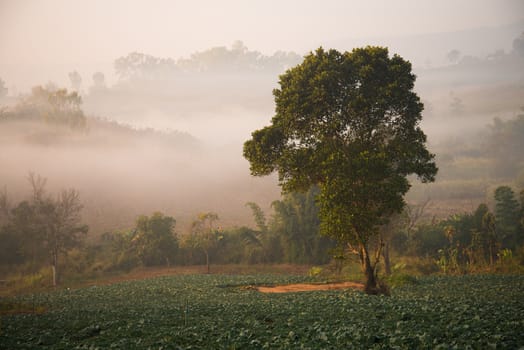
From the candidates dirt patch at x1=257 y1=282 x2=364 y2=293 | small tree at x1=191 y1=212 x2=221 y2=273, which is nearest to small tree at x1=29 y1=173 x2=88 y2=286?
small tree at x1=191 y1=212 x2=221 y2=273

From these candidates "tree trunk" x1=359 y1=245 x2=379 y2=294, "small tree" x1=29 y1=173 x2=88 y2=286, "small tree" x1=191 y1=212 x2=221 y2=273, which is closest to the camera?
"tree trunk" x1=359 y1=245 x2=379 y2=294

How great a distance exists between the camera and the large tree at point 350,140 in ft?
86.3

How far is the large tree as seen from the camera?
26.3m

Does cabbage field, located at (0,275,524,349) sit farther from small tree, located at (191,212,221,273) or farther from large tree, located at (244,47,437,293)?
small tree, located at (191,212,221,273)

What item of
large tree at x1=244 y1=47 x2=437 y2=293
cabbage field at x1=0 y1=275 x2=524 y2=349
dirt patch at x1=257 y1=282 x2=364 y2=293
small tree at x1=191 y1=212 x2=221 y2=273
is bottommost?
dirt patch at x1=257 y1=282 x2=364 y2=293

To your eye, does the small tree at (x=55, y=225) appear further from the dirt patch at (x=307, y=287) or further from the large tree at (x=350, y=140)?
the large tree at (x=350, y=140)

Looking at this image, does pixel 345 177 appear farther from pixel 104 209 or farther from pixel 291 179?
pixel 104 209

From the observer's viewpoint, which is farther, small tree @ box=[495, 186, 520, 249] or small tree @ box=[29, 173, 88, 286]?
small tree @ box=[29, 173, 88, 286]

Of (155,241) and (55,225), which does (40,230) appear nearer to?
(55,225)

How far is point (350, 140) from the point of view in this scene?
29.5 m

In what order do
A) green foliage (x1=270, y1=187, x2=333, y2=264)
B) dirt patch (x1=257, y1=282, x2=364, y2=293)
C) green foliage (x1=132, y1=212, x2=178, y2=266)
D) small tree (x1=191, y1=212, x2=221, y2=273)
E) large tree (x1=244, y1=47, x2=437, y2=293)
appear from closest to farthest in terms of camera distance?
large tree (x1=244, y1=47, x2=437, y2=293) → dirt patch (x1=257, y1=282, x2=364, y2=293) → small tree (x1=191, y1=212, x2=221, y2=273) → green foliage (x1=270, y1=187, x2=333, y2=264) → green foliage (x1=132, y1=212, x2=178, y2=266)

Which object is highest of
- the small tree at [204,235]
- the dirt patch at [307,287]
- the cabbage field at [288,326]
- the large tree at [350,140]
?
the large tree at [350,140]

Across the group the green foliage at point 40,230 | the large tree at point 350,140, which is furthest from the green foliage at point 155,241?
the large tree at point 350,140

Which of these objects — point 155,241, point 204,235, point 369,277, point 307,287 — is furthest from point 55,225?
point 369,277
